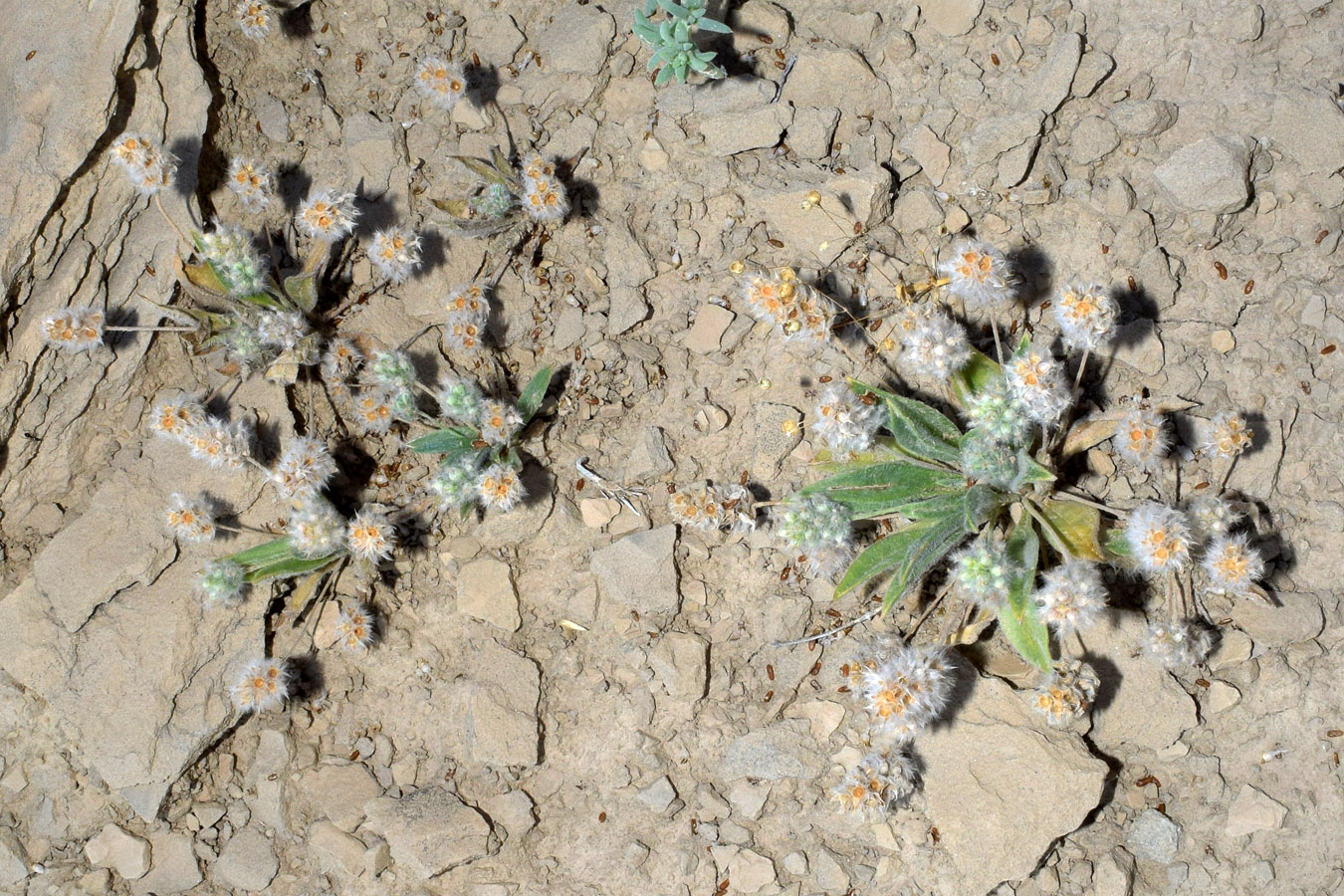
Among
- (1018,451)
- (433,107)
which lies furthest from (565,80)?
(1018,451)

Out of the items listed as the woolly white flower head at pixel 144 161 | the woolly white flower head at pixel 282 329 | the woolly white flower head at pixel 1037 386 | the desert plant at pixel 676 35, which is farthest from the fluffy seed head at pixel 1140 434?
the woolly white flower head at pixel 144 161

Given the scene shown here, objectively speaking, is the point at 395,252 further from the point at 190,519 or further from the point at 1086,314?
the point at 1086,314

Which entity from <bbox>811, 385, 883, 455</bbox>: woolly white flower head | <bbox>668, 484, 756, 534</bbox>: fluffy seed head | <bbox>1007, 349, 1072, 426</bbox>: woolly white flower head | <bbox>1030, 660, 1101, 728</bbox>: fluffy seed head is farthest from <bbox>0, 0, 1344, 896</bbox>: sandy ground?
<bbox>1007, 349, 1072, 426</bbox>: woolly white flower head

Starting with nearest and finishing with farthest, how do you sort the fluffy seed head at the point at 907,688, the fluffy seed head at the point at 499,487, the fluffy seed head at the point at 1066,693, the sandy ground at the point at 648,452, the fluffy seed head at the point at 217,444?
the fluffy seed head at the point at 907,688 → the fluffy seed head at the point at 1066,693 → the sandy ground at the point at 648,452 → the fluffy seed head at the point at 499,487 → the fluffy seed head at the point at 217,444

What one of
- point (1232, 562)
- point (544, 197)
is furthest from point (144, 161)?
point (1232, 562)

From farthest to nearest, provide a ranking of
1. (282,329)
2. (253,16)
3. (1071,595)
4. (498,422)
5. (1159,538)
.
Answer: (253,16) → (282,329) → (498,422) → (1071,595) → (1159,538)

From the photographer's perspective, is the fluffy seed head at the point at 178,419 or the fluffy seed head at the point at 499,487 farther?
the fluffy seed head at the point at 178,419

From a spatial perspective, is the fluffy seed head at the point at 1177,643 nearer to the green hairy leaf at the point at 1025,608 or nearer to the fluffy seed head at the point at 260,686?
the green hairy leaf at the point at 1025,608
